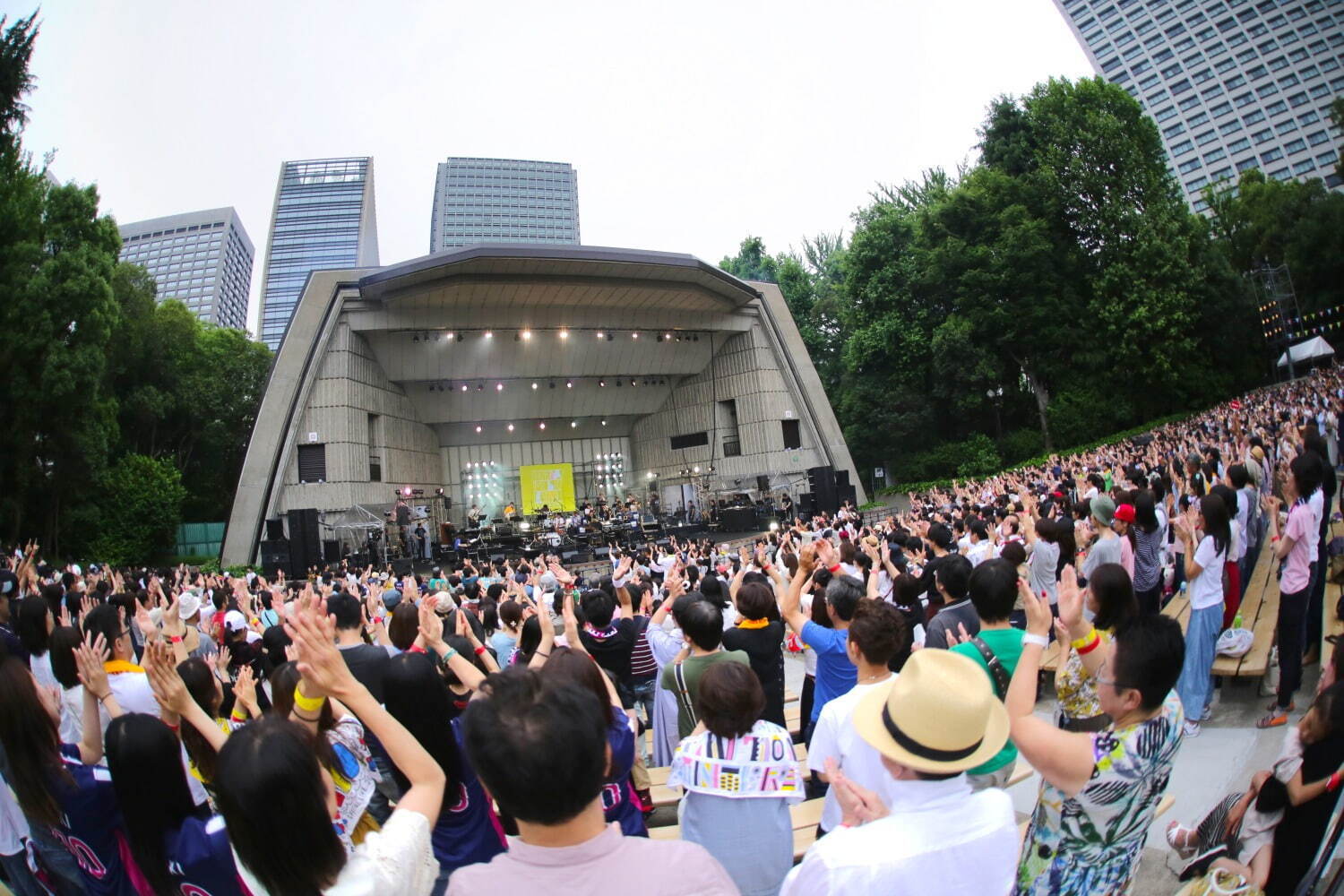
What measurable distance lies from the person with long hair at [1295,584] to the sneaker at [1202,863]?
1.94 m

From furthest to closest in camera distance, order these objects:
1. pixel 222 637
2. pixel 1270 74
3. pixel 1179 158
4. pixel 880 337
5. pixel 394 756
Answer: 1. pixel 1179 158
2. pixel 1270 74
3. pixel 880 337
4. pixel 222 637
5. pixel 394 756

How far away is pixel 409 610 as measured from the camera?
336 cm

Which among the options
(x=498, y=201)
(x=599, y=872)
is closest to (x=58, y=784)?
(x=599, y=872)

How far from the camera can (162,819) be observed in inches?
72.4

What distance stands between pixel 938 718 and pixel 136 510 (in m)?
24.6

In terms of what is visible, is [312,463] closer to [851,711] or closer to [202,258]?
[851,711]

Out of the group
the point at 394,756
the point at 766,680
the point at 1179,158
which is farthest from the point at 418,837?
the point at 1179,158

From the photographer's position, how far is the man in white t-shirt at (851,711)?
6.17ft

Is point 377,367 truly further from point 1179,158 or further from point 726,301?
point 1179,158

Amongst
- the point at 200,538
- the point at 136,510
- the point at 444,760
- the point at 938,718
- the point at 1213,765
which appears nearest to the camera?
the point at 938,718

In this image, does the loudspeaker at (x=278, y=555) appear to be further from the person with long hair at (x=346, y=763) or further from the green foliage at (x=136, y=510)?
the person with long hair at (x=346, y=763)

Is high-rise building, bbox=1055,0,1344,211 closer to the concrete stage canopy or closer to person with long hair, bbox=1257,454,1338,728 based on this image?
the concrete stage canopy

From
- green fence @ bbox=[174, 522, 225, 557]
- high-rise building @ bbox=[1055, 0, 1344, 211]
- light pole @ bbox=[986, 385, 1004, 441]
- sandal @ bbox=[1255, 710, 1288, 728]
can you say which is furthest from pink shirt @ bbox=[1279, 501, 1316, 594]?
high-rise building @ bbox=[1055, 0, 1344, 211]

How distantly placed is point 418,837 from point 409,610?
2174 mm
